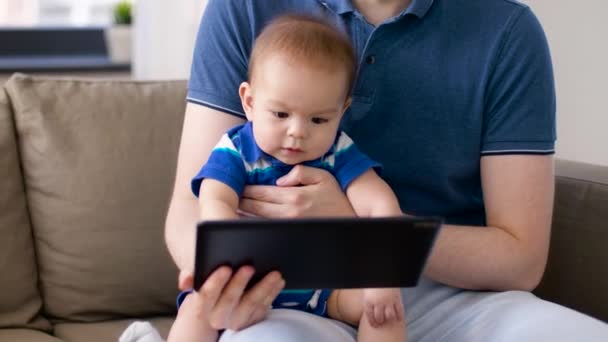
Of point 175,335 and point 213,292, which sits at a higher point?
point 213,292

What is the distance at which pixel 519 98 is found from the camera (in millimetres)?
1460

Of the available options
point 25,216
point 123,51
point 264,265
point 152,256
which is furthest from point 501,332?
point 123,51

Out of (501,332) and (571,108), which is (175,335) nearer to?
(501,332)

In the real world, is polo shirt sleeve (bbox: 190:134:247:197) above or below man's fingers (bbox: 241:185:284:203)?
above

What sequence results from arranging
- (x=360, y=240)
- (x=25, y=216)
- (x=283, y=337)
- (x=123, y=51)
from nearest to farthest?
(x=360, y=240) < (x=283, y=337) < (x=25, y=216) < (x=123, y=51)

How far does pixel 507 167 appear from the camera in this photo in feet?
4.78

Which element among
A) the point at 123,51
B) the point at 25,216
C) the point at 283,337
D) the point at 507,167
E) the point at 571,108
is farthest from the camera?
the point at 123,51

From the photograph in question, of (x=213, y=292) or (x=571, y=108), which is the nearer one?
(x=213, y=292)

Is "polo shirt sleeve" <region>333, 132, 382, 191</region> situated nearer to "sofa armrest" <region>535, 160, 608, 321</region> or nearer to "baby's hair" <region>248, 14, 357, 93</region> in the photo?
"baby's hair" <region>248, 14, 357, 93</region>

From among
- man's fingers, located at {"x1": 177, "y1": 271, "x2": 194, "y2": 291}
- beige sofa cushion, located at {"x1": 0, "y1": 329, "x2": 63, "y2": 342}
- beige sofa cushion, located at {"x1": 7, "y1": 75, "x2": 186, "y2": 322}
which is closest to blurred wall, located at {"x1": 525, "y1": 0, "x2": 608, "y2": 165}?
beige sofa cushion, located at {"x1": 7, "y1": 75, "x2": 186, "y2": 322}

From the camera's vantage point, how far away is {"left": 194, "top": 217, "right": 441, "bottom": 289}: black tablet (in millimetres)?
1007

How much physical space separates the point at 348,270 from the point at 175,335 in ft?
1.00

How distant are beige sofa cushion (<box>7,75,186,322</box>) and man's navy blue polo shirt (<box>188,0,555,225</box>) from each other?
0.48 meters

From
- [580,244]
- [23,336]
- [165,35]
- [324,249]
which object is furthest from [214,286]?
[165,35]
